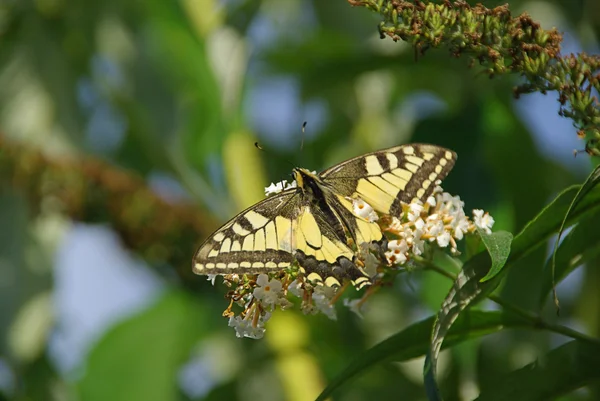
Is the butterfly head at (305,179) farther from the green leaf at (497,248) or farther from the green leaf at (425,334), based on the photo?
the green leaf at (497,248)

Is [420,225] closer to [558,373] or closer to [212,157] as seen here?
[558,373]

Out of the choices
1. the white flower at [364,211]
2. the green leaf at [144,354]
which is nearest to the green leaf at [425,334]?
the white flower at [364,211]

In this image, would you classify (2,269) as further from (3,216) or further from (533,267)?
(533,267)

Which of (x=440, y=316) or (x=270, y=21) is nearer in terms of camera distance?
(x=440, y=316)

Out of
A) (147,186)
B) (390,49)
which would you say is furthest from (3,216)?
(390,49)

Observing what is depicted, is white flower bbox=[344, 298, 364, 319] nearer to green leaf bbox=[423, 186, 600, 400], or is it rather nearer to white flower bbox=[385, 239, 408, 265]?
white flower bbox=[385, 239, 408, 265]

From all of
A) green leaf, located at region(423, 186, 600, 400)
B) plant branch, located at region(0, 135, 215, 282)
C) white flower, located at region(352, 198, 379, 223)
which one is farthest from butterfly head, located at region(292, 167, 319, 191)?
plant branch, located at region(0, 135, 215, 282)
